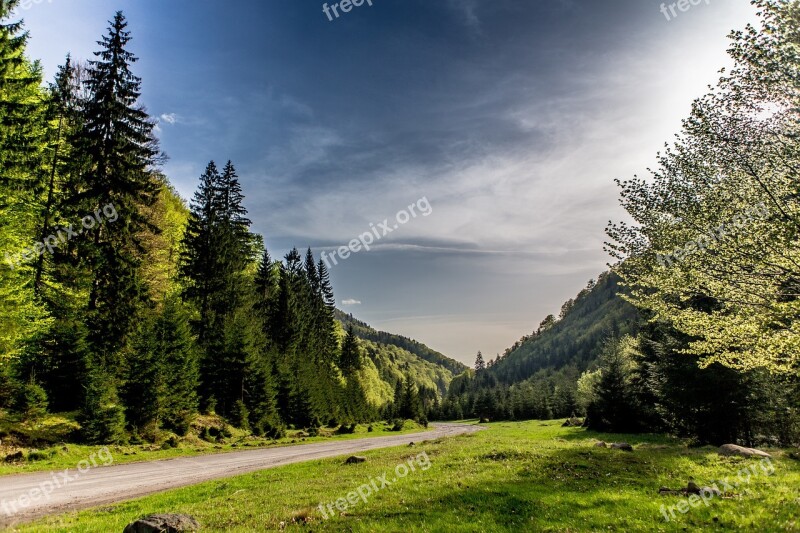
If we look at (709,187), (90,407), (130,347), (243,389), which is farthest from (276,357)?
(709,187)

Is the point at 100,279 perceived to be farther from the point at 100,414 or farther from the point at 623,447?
the point at 623,447

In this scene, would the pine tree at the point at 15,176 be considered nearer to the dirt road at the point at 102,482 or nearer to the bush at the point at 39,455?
the bush at the point at 39,455

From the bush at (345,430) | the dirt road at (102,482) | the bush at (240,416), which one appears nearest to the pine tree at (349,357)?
the bush at (345,430)

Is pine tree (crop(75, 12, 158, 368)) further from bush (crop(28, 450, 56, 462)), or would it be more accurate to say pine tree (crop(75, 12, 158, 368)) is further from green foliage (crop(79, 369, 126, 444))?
bush (crop(28, 450, 56, 462))

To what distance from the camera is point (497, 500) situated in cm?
1164

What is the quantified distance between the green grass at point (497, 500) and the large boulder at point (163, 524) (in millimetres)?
477

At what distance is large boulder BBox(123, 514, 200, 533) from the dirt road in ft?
15.8

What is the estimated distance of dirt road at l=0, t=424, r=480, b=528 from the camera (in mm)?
12723

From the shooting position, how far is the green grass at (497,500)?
9.54 m

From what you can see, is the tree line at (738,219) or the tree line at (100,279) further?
the tree line at (100,279)

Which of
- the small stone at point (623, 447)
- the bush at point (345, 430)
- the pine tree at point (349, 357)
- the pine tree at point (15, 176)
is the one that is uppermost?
the pine tree at point (15, 176)

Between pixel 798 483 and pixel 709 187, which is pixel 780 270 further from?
pixel 798 483

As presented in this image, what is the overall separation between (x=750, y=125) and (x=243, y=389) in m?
46.3

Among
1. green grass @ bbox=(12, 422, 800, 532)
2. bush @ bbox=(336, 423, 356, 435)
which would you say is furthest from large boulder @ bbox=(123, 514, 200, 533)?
bush @ bbox=(336, 423, 356, 435)
